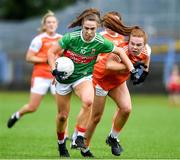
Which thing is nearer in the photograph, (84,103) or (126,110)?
(84,103)

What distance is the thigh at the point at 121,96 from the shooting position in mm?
11332

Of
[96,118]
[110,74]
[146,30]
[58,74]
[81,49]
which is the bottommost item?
[146,30]

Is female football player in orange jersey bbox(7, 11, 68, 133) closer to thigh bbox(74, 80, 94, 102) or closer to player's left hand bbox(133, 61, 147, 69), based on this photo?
thigh bbox(74, 80, 94, 102)

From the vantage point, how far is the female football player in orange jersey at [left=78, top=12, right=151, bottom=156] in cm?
1101

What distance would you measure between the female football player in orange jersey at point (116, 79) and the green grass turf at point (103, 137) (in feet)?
1.53

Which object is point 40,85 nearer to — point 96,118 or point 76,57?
point 96,118

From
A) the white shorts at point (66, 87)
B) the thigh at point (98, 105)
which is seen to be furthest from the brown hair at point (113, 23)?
the thigh at point (98, 105)

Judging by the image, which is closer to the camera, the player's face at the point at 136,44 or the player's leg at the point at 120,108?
the player's face at the point at 136,44

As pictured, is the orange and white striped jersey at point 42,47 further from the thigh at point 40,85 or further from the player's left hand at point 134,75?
the player's left hand at point 134,75

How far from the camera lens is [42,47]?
15.6m

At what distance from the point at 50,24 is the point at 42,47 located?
2.19 ft

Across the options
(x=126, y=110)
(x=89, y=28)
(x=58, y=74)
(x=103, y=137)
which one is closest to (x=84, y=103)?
(x=58, y=74)

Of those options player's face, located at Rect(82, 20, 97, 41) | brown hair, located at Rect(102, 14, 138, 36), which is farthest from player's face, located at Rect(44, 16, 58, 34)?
player's face, located at Rect(82, 20, 97, 41)

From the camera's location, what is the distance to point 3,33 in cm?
4253
